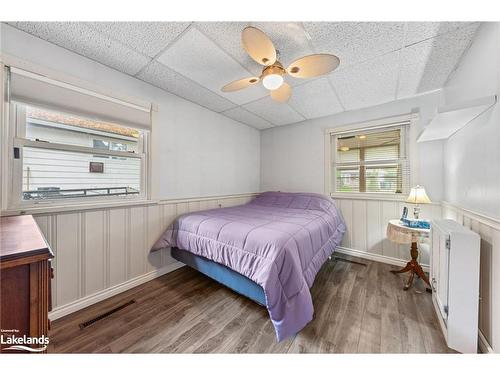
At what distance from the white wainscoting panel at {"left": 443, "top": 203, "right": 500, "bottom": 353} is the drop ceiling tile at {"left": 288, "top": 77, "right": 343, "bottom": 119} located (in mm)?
1829

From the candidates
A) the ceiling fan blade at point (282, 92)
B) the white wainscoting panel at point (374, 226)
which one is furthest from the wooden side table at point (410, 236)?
the ceiling fan blade at point (282, 92)

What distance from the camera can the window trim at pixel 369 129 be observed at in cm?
249

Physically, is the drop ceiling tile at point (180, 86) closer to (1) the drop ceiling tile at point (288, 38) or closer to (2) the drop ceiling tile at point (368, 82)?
(1) the drop ceiling tile at point (288, 38)

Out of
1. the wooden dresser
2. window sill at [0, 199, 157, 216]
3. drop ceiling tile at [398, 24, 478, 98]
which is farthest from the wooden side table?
window sill at [0, 199, 157, 216]

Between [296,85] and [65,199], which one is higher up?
[296,85]

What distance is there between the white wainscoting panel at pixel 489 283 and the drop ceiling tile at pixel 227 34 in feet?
7.05

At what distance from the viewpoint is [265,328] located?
1470 mm

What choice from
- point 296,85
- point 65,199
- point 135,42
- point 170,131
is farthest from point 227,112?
point 65,199

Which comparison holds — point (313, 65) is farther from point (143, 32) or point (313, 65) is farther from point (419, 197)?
point (419, 197)

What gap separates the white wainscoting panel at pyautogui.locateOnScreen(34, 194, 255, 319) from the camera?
1606 mm

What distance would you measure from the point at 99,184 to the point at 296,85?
2.44 metres

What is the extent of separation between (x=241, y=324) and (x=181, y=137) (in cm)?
226

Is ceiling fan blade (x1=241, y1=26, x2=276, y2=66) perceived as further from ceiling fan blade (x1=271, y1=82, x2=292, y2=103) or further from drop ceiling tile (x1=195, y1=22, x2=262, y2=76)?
ceiling fan blade (x1=271, y1=82, x2=292, y2=103)
